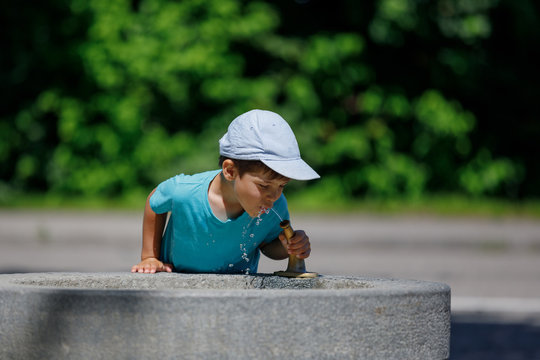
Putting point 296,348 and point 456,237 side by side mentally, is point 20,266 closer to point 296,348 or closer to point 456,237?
point 456,237

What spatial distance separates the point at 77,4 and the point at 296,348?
11328 millimetres

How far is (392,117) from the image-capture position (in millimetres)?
12883

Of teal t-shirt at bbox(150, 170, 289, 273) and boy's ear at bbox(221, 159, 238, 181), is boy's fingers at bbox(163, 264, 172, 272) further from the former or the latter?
boy's ear at bbox(221, 159, 238, 181)

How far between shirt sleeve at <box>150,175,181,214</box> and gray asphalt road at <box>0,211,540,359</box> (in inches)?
126

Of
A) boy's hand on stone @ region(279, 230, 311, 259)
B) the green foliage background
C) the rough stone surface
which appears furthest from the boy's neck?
the green foliage background

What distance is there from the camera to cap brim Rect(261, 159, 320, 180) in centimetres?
266

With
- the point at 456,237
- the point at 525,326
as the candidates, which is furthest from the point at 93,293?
the point at 456,237

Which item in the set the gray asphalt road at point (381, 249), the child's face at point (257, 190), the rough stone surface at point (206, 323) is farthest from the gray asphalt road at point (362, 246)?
the rough stone surface at point (206, 323)

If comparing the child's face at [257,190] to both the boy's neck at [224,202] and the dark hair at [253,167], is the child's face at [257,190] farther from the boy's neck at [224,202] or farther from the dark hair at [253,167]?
the boy's neck at [224,202]

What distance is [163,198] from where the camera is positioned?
3.11m

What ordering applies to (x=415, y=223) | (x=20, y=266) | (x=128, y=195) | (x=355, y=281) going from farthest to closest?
(x=128, y=195) < (x=415, y=223) < (x=20, y=266) < (x=355, y=281)

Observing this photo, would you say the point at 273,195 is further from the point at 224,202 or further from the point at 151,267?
the point at 151,267

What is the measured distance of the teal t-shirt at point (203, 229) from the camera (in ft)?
10.0

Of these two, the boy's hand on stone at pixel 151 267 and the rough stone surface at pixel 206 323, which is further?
the boy's hand on stone at pixel 151 267
